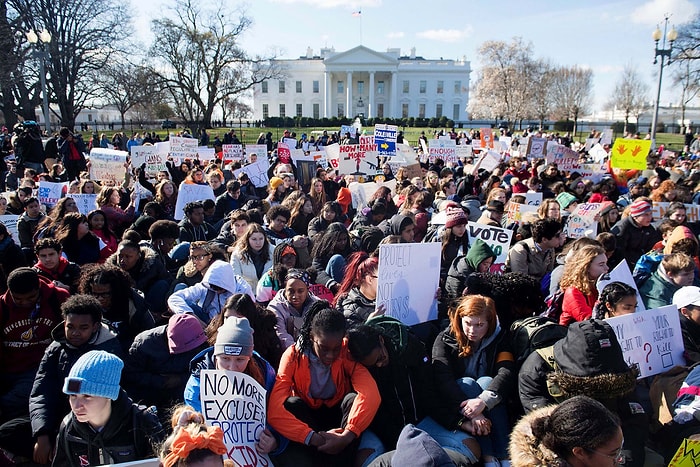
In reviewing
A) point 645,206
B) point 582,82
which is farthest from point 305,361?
point 582,82

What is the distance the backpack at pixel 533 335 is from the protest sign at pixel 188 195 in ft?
21.7

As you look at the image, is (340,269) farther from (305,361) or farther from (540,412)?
(540,412)

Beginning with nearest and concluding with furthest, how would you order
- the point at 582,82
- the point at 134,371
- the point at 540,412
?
the point at 540,412 → the point at 134,371 → the point at 582,82

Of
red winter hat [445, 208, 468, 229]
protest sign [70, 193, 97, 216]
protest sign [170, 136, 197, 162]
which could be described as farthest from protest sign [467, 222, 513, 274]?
protest sign [170, 136, 197, 162]

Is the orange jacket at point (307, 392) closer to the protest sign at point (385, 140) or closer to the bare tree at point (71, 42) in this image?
the protest sign at point (385, 140)

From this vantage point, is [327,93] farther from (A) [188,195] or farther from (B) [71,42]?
(A) [188,195]

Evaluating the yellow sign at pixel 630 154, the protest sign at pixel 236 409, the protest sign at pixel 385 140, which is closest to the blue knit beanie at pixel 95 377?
the protest sign at pixel 236 409

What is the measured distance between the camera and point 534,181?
10492 millimetres

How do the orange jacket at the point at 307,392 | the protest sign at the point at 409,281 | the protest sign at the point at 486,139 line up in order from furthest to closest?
the protest sign at the point at 486,139 → the protest sign at the point at 409,281 → the orange jacket at the point at 307,392

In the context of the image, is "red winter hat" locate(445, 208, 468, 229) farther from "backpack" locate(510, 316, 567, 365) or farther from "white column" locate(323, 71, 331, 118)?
"white column" locate(323, 71, 331, 118)

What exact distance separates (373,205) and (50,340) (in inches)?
207

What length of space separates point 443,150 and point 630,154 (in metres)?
5.19

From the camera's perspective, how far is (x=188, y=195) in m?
9.03

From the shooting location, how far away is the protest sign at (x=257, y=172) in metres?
12.1
